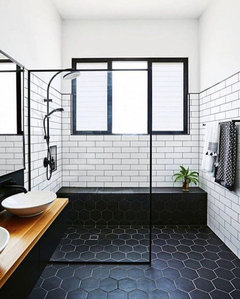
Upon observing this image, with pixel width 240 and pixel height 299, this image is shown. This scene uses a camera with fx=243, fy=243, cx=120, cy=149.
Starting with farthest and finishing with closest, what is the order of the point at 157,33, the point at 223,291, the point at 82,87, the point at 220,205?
the point at 157,33 → the point at 82,87 → the point at 220,205 → the point at 223,291

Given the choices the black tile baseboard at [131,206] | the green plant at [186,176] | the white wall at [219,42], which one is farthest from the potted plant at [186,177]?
the white wall at [219,42]

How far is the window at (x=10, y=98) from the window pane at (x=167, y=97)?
75.7 inches

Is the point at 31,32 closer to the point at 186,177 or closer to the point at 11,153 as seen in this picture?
the point at 11,153

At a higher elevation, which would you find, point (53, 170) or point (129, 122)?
point (129, 122)

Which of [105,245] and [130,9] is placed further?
[130,9]

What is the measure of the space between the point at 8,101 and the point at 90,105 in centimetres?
118

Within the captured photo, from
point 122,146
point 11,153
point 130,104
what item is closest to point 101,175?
point 122,146

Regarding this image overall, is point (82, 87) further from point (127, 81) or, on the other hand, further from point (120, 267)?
point (120, 267)

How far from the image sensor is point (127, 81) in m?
2.87

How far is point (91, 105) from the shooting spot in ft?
9.95

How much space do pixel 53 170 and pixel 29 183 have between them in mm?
613

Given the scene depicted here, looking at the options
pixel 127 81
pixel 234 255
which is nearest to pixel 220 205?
pixel 234 255

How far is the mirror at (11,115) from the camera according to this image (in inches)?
73.8

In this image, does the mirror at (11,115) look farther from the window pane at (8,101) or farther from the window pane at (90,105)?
the window pane at (90,105)
